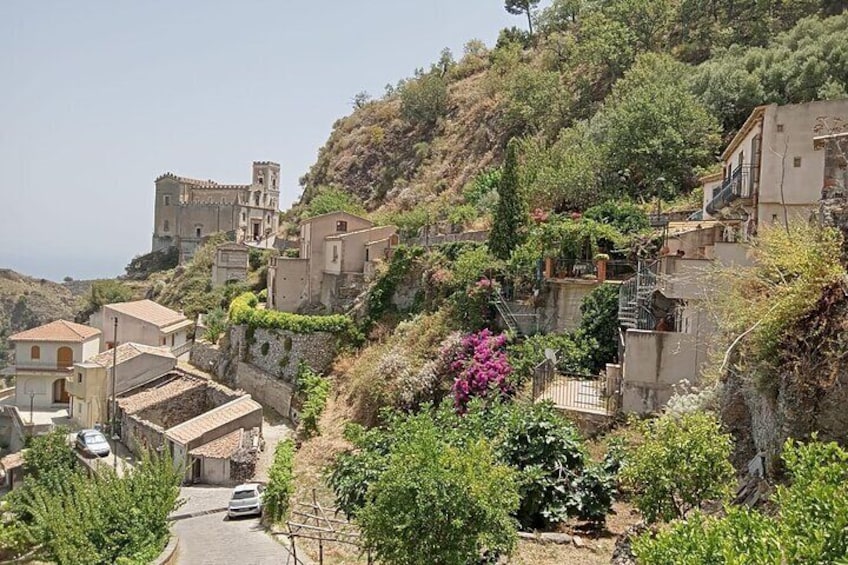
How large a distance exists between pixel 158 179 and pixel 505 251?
7220 centimetres

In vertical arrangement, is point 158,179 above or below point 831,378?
above

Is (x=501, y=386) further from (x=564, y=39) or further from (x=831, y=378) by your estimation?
(x=564, y=39)

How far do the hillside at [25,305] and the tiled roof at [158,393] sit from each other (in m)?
68.7

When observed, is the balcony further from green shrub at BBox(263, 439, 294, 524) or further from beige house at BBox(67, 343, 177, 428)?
beige house at BBox(67, 343, 177, 428)

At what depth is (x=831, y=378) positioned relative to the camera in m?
8.87

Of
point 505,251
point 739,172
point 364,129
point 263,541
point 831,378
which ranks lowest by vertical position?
point 263,541

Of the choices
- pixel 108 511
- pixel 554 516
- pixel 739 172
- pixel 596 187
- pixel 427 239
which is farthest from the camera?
pixel 427 239

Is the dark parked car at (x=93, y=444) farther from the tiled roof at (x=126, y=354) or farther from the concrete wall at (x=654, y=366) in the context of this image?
the concrete wall at (x=654, y=366)

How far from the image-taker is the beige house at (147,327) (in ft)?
139

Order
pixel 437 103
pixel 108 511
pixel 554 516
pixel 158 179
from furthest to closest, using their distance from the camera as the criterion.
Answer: pixel 158 179
pixel 437 103
pixel 108 511
pixel 554 516

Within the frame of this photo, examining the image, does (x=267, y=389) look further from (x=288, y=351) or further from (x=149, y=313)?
(x=149, y=313)

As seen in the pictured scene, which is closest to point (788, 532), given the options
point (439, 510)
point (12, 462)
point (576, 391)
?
point (439, 510)

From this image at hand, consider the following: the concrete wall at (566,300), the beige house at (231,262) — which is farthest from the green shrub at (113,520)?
the beige house at (231,262)

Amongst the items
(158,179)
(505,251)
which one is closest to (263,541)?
(505,251)
